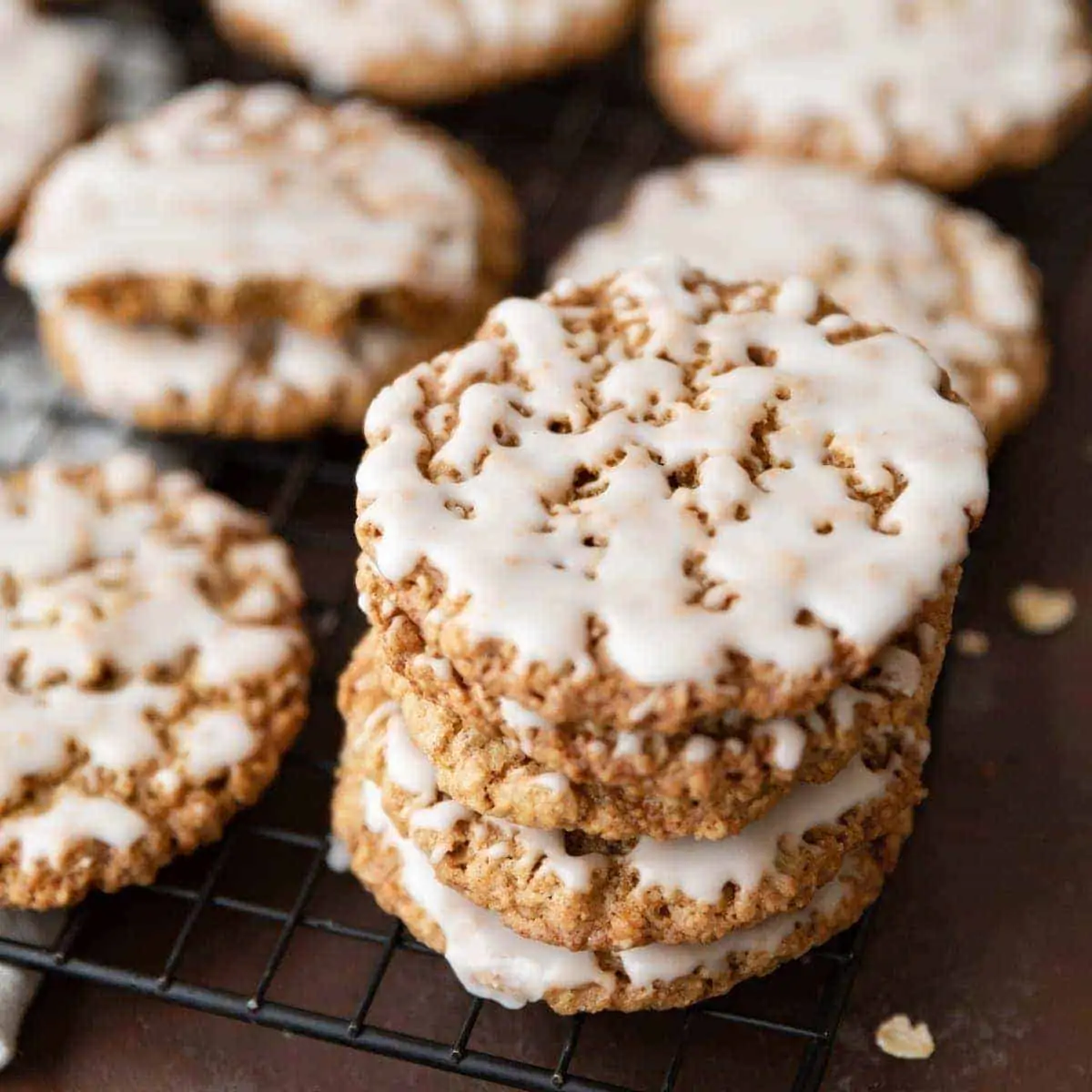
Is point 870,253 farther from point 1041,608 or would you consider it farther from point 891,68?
point 1041,608

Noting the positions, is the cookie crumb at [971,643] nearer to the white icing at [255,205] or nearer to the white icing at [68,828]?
the white icing at [255,205]

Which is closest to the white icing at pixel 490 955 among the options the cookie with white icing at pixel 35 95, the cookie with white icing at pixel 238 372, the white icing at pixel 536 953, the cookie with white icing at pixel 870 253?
the white icing at pixel 536 953

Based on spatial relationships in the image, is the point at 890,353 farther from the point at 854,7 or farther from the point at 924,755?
the point at 854,7

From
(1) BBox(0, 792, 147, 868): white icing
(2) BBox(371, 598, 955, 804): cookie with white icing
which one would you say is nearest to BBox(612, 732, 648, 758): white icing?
(2) BBox(371, 598, 955, 804): cookie with white icing

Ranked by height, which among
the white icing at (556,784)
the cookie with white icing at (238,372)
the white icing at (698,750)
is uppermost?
the white icing at (698,750)

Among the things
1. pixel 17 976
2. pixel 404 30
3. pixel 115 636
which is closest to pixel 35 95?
pixel 404 30

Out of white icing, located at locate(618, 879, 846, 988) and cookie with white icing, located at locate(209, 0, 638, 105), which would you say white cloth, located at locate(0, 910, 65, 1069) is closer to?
white icing, located at locate(618, 879, 846, 988)

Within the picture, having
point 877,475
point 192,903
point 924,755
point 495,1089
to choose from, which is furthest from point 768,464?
point 192,903
